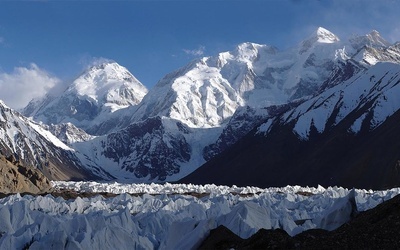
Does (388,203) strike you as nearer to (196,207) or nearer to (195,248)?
(195,248)

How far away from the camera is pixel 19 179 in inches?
6324

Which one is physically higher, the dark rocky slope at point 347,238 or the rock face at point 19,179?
the rock face at point 19,179

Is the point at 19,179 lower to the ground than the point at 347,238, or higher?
higher

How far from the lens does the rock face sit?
500ft

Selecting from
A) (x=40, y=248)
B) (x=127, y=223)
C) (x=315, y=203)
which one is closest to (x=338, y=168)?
(x=315, y=203)

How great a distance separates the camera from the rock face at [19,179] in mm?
152500

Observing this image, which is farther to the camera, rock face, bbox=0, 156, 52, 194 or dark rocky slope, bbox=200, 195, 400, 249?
rock face, bbox=0, 156, 52, 194

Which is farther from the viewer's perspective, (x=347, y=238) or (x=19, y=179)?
(x=19, y=179)

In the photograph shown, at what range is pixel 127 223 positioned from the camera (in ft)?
170

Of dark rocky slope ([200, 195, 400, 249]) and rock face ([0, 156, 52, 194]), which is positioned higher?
rock face ([0, 156, 52, 194])

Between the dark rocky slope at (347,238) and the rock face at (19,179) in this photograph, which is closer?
the dark rocky slope at (347,238)

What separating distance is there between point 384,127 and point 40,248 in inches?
6877

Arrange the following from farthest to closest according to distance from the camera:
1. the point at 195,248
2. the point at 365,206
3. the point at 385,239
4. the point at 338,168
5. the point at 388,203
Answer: the point at 338,168 → the point at 365,206 → the point at 195,248 → the point at 388,203 → the point at 385,239

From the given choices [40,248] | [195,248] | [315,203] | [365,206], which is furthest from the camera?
[315,203]
